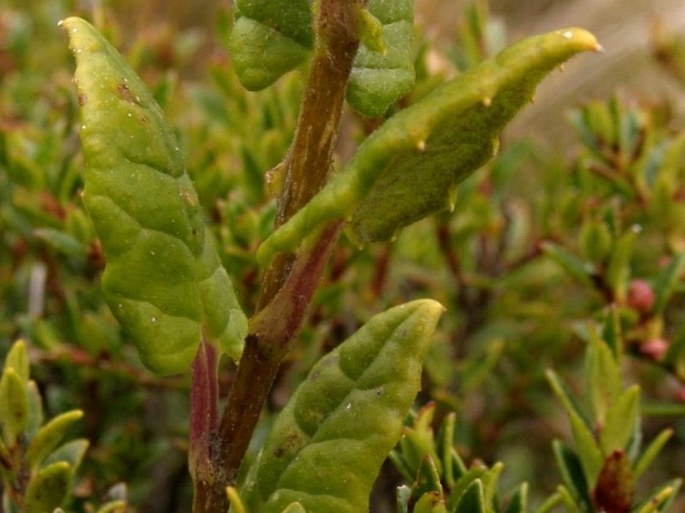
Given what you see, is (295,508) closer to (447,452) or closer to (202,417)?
(202,417)

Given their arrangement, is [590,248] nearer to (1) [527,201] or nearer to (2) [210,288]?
(2) [210,288]

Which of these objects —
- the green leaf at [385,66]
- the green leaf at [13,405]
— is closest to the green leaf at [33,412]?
the green leaf at [13,405]

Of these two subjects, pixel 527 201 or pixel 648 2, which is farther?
pixel 648 2

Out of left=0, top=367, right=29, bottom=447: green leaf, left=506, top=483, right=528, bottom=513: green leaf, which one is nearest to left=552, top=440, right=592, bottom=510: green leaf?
left=506, top=483, right=528, bottom=513: green leaf

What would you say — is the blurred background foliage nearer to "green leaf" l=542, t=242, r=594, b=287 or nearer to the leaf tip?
"green leaf" l=542, t=242, r=594, b=287

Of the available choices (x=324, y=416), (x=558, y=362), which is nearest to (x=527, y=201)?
(x=558, y=362)
